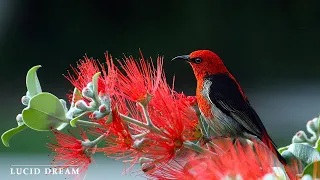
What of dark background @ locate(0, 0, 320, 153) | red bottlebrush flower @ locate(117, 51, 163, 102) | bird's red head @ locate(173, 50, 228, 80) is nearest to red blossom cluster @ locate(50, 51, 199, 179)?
red bottlebrush flower @ locate(117, 51, 163, 102)

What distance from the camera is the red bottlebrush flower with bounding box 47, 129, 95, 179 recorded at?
65 centimetres

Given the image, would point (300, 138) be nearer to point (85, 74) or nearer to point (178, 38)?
point (85, 74)

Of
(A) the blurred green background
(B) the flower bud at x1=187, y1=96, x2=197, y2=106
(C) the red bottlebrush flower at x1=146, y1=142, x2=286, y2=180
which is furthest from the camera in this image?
(A) the blurred green background

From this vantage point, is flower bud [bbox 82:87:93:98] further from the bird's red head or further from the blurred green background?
the blurred green background

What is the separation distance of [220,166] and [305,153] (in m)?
0.11

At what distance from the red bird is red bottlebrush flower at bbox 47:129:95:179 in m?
0.14

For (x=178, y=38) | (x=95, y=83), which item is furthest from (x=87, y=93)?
(x=178, y=38)

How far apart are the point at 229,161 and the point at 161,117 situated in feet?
0.55

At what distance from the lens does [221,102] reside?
2.50ft

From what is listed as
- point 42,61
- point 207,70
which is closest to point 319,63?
point 42,61

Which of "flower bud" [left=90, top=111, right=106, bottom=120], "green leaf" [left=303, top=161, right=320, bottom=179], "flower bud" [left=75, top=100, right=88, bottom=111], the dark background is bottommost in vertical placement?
the dark background

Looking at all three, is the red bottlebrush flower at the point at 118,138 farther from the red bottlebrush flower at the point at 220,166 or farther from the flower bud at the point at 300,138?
the flower bud at the point at 300,138

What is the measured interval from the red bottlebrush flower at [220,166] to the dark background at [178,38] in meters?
4.08

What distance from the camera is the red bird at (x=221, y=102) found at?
717 millimetres
